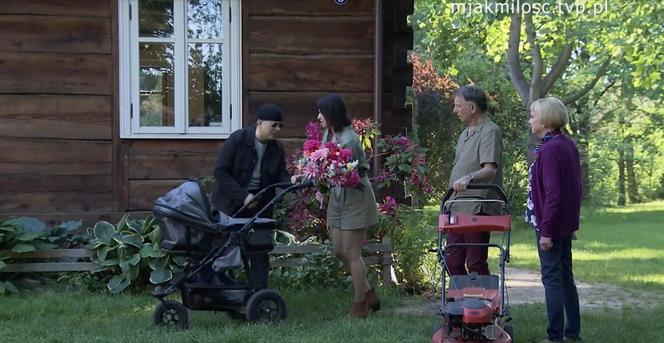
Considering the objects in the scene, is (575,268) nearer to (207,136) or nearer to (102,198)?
(207,136)

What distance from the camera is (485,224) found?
15.8ft

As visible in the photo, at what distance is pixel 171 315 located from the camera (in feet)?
17.7

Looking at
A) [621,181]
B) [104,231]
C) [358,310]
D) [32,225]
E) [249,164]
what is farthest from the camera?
[621,181]

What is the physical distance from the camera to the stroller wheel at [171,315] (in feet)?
17.6

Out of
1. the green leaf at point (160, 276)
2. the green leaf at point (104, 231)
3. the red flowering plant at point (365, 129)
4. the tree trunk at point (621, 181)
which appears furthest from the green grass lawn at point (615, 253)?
the tree trunk at point (621, 181)

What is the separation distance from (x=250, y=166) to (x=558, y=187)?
2317 millimetres

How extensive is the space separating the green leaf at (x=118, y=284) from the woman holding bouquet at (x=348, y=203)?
6.75 feet

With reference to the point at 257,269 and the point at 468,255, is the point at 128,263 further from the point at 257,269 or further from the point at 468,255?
the point at 468,255

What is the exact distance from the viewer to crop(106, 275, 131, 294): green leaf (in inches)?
261

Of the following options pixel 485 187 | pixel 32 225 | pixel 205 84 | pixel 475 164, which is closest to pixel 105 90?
pixel 205 84

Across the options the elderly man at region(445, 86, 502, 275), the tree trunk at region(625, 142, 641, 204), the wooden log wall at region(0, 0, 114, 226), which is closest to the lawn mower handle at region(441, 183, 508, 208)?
the elderly man at region(445, 86, 502, 275)

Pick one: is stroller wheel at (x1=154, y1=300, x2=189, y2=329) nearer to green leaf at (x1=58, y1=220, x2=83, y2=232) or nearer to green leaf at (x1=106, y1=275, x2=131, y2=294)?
green leaf at (x1=106, y1=275, x2=131, y2=294)

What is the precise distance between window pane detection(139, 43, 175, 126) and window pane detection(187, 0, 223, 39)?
11.8 inches

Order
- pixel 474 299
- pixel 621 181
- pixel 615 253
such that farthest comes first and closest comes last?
pixel 621 181 < pixel 615 253 < pixel 474 299
